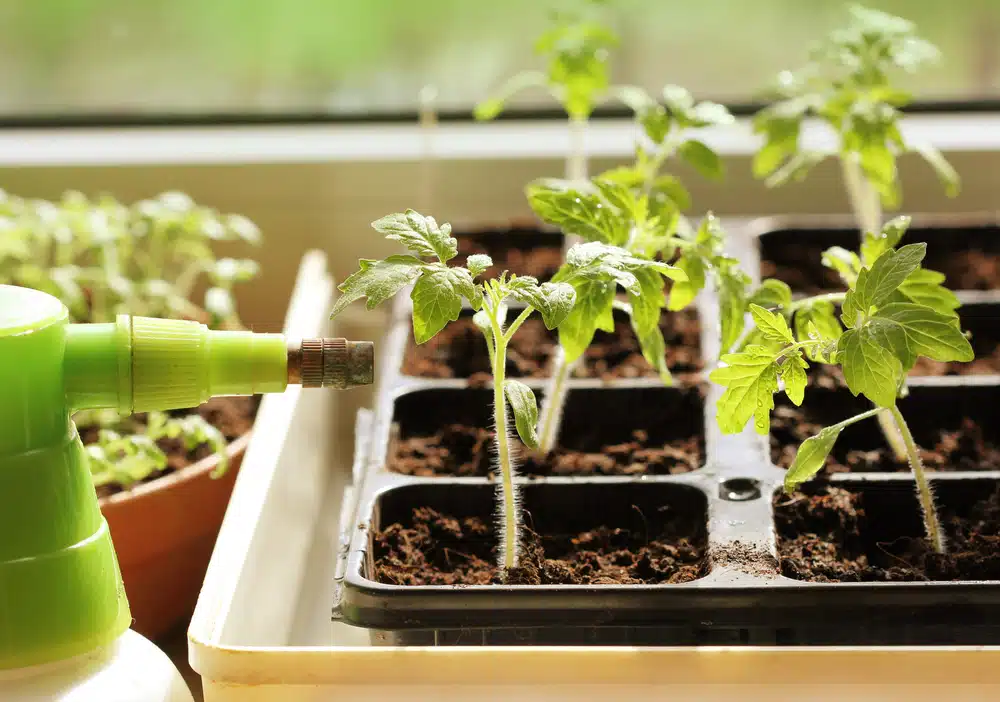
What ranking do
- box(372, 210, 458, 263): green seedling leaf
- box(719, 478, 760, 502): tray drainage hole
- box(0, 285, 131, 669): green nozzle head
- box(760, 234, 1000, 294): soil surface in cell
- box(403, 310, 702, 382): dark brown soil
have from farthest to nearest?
box(760, 234, 1000, 294): soil surface in cell → box(403, 310, 702, 382): dark brown soil → box(719, 478, 760, 502): tray drainage hole → box(372, 210, 458, 263): green seedling leaf → box(0, 285, 131, 669): green nozzle head

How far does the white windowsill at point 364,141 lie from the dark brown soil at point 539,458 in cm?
38

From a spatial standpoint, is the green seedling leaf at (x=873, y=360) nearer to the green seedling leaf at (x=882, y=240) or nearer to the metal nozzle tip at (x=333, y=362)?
the green seedling leaf at (x=882, y=240)

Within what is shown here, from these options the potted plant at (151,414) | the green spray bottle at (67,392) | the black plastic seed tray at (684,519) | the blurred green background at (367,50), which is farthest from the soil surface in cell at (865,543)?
the blurred green background at (367,50)

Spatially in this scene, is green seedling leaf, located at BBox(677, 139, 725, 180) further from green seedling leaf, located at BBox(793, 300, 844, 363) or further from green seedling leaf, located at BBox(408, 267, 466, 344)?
green seedling leaf, located at BBox(408, 267, 466, 344)

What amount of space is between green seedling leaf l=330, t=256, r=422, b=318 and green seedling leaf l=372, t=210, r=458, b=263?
0.06 feet

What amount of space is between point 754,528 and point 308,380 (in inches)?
12.9

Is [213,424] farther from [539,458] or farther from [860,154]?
[860,154]

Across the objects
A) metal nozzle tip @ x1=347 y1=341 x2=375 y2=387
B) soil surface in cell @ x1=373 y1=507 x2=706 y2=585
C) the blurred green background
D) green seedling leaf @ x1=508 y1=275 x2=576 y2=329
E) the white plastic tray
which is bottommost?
the white plastic tray

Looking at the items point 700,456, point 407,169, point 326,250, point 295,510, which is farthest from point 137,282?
point 700,456

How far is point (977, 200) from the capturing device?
46.4 inches

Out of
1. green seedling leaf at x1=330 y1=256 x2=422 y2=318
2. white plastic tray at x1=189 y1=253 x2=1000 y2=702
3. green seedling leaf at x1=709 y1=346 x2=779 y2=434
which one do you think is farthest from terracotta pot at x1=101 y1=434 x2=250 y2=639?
green seedling leaf at x1=709 y1=346 x2=779 y2=434

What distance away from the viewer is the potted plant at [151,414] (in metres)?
0.90

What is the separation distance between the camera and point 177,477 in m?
0.92

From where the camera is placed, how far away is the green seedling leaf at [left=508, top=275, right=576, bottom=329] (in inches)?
24.5
